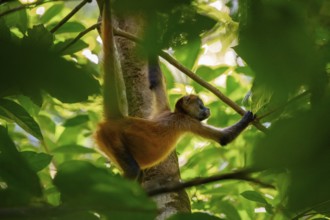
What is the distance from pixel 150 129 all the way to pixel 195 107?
49cm

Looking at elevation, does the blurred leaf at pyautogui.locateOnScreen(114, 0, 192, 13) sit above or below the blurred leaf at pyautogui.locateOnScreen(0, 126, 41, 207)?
above

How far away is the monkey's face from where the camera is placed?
183 inches

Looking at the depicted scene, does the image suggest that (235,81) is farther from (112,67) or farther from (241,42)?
(241,42)

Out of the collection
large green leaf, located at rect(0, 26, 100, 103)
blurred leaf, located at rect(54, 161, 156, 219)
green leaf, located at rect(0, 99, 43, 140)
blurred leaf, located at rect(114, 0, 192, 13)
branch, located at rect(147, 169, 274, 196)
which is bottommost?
blurred leaf, located at rect(54, 161, 156, 219)

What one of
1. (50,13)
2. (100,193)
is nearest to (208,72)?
(50,13)

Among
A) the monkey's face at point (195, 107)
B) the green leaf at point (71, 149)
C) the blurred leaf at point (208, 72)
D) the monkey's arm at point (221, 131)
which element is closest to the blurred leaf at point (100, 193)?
the monkey's arm at point (221, 131)

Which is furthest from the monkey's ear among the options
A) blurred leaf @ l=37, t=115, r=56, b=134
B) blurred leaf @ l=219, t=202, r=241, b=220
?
blurred leaf @ l=219, t=202, r=241, b=220

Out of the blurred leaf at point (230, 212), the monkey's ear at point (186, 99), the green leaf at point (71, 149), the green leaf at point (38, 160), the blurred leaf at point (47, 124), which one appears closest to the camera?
the green leaf at point (38, 160)

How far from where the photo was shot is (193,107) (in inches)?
187

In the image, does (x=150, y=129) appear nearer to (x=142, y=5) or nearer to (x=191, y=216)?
(x=191, y=216)

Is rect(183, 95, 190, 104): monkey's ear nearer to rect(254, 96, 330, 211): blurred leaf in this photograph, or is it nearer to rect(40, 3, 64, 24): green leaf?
rect(40, 3, 64, 24): green leaf

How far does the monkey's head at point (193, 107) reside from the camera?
4.66 meters

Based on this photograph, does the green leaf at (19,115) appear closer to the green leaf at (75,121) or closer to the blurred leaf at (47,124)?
the green leaf at (75,121)

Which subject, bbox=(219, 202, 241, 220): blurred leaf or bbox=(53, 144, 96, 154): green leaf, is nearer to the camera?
bbox=(219, 202, 241, 220): blurred leaf
